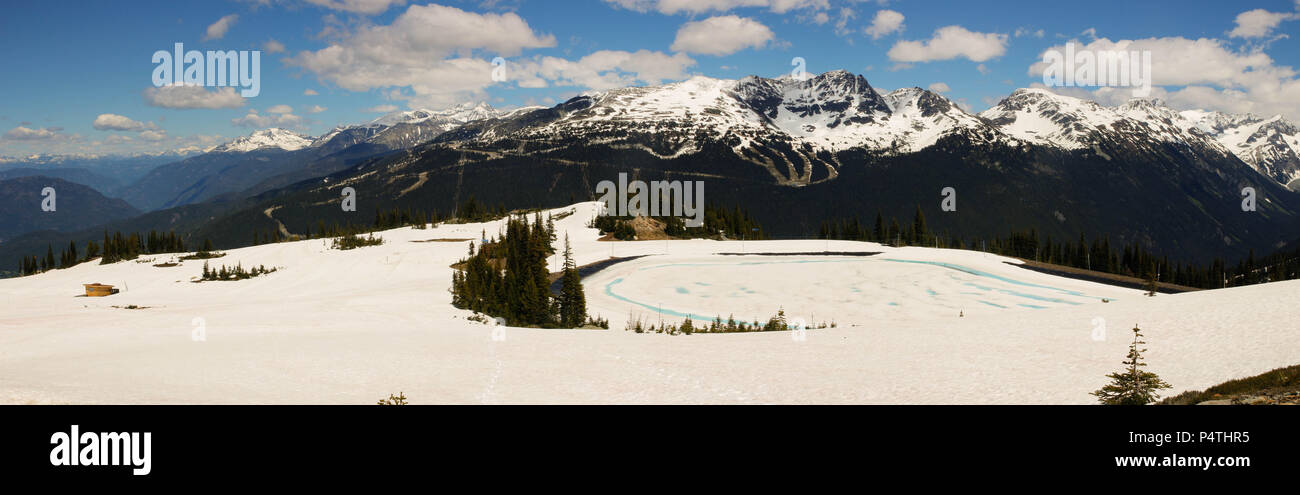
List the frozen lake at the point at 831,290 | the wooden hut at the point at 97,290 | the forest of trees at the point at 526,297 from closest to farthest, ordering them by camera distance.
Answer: the forest of trees at the point at 526,297 → the frozen lake at the point at 831,290 → the wooden hut at the point at 97,290

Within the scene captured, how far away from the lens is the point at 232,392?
14469 millimetres

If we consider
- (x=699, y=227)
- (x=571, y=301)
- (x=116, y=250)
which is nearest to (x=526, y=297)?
(x=571, y=301)

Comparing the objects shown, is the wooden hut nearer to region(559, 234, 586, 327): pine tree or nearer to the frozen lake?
region(559, 234, 586, 327): pine tree

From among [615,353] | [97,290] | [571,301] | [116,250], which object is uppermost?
[116,250]

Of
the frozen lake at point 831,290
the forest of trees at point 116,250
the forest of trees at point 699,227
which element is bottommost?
the frozen lake at point 831,290

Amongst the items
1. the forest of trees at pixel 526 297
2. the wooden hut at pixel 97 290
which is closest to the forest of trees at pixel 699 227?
the forest of trees at pixel 526 297

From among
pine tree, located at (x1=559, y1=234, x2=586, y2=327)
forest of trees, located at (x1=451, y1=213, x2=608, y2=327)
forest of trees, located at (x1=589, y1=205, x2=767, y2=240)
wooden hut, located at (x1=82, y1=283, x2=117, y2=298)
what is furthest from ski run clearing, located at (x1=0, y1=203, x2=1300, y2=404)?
forest of trees, located at (x1=589, y1=205, x2=767, y2=240)

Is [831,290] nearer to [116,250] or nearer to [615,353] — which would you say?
[615,353]

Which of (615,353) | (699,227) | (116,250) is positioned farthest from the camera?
(699,227)

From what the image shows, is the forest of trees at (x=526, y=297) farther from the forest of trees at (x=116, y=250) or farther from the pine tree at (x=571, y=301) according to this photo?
the forest of trees at (x=116, y=250)

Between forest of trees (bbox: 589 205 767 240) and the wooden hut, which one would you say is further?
forest of trees (bbox: 589 205 767 240)

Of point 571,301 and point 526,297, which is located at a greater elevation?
point 526,297

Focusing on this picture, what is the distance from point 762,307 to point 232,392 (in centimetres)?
3624

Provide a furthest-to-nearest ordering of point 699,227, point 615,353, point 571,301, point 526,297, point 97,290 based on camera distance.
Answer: point 699,227 → point 97,290 → point 526,297 → point 571,301 → point 615,353
